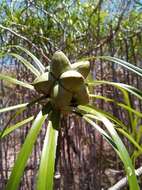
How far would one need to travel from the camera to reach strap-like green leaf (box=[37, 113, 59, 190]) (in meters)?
0.44

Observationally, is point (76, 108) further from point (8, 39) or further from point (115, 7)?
point (115, 7)

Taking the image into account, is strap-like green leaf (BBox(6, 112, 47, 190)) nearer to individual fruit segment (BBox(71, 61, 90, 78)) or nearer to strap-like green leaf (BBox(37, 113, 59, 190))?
strap-like green leaf (BBox(37, 113, 59, 190))

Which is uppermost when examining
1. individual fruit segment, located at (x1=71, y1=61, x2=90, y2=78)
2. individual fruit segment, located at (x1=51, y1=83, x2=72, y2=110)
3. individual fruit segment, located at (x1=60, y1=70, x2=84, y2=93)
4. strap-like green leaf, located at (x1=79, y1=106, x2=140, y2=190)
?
individual fruit segment, located at (x1=71, y1=61, x2=90, y2=78)

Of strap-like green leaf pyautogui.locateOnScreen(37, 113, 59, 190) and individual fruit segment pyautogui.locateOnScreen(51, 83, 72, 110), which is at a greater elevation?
individual fruit segment pyautogui.locateOnScreen(51, 83, 72, 110)

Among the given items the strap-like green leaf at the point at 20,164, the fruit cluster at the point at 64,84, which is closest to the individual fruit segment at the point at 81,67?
the fruit cluster at the point at 64,84

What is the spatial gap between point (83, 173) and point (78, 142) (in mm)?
165

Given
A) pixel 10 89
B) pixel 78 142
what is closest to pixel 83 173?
pixel 78 142

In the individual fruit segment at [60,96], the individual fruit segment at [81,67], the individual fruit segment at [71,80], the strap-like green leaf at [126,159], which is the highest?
the individual fruit segment at [81,67]

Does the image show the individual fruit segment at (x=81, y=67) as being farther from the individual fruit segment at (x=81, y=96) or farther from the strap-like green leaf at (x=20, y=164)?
the strap-like green leaf at (x=20, y=164)

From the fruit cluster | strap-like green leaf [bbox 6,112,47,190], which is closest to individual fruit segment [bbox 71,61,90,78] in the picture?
the fruit cluster

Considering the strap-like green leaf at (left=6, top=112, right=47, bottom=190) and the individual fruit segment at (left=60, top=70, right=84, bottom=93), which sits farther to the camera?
the individual fruit segment at (left=60, top=70, right=84, bottom=93)

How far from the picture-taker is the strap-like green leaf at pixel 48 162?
1.45 feet

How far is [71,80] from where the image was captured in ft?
1.86

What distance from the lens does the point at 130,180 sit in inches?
18.9
